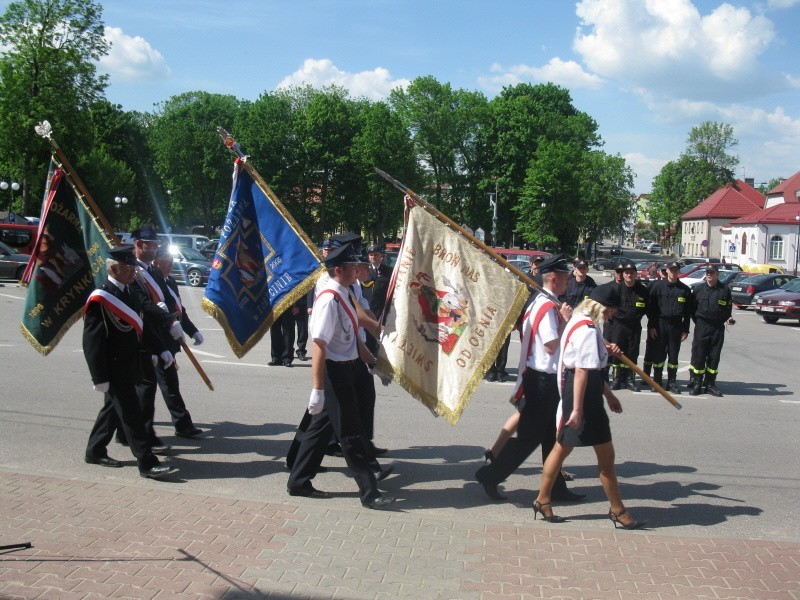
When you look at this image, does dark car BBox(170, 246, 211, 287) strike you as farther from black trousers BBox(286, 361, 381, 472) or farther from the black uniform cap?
the black uniform cap

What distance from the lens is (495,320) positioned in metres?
5.91

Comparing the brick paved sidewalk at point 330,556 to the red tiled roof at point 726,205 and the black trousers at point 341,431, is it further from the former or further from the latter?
the red tiled roof at point 726,205

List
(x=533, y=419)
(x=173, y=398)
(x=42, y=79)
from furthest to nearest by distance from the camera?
(x=42, y=79)
(x=173, y=398)
(x=533, y=419)

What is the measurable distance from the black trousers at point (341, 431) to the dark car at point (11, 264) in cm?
2359

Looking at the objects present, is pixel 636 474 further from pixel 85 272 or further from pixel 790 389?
pixel 790 389

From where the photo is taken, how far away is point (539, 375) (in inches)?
229

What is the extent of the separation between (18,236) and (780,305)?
26895 mm

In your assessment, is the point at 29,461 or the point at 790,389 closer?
the point at 29,461

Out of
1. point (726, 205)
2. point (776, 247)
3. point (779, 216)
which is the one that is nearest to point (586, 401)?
point (776, 247)

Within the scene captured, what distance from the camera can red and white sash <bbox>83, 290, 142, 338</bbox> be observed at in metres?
6.12

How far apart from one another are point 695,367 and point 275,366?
20.9ft

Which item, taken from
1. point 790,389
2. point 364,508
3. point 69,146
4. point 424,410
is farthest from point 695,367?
point 69,146

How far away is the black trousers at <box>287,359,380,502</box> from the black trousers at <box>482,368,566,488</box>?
3.45ft

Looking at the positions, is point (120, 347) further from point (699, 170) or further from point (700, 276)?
point (699, 170)
